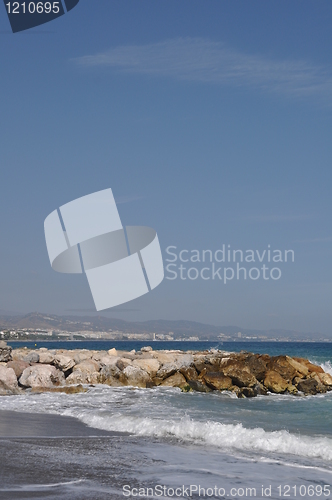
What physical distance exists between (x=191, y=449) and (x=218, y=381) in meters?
11.0

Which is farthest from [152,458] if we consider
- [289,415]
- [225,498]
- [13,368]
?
[13,368]

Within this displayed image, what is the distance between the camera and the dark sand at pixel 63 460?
6289 mm

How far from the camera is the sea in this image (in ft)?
22.2

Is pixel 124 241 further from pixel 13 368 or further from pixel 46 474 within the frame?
pixel 46 474

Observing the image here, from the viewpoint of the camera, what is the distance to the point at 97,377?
809 inches

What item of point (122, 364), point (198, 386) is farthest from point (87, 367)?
point (198, 386)

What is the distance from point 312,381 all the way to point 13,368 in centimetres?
1183

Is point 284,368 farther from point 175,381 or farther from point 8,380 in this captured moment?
point 8,380

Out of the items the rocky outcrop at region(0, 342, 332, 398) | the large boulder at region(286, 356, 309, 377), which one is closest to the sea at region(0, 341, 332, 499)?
the rocky outcrop at region(0, 342, 332, 398)

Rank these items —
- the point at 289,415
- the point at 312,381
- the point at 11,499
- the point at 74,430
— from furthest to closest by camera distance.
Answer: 1. the point at 312,381
2. the point at 289,415
3. the point at 74,430
4. the point at 11,499

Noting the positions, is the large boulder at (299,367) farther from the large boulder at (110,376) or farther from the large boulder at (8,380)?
the large boulder at (8,380)

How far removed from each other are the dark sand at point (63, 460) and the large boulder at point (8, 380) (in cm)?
588

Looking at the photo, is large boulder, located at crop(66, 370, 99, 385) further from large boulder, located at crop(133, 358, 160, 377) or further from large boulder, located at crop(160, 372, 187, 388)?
large boulder, located at crop(160, 372, 187, 388)

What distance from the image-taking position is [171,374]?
2122 cm
